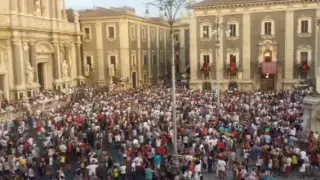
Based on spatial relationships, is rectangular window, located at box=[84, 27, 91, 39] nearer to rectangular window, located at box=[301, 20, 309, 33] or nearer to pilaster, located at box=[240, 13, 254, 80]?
pilaster, located at box=[240, 13, 254, 80]

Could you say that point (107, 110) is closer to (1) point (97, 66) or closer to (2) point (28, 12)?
(2) point (28, 12)

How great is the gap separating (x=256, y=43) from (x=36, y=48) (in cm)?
2232

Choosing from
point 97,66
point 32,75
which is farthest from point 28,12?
point 97,66

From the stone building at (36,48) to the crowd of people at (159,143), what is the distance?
820 cm

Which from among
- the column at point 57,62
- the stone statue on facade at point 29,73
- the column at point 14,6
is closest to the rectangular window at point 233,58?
the column at point 57,62

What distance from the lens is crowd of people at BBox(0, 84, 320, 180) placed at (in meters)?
15.4

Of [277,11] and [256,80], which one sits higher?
[277,11]

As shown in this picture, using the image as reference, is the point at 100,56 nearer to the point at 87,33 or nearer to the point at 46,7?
the point at 87,33

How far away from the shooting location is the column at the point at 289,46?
133 feet

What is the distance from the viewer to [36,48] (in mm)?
37531

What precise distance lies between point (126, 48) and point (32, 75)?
14397 mm

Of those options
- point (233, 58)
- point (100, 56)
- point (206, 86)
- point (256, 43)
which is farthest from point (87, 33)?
point (256, 43)

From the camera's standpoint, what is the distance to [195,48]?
44.1m

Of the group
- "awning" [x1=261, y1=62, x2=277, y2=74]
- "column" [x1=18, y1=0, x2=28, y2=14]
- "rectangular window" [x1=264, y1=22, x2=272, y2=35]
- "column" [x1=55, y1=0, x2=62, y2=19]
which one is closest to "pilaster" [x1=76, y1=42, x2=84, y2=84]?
"column" [x1=55, y1=0, x2=62, y2=19]
